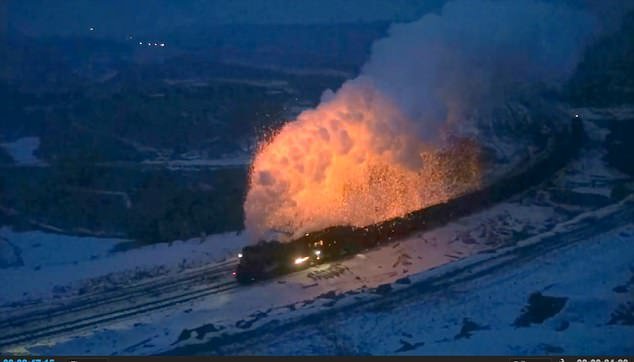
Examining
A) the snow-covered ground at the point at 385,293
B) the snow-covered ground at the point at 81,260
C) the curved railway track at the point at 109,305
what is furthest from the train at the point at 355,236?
the snow-covered ground at the point at 81,260

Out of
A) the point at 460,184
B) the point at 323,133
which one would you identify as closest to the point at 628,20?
the point at 460,184

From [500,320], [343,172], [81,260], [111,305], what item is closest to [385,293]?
[500,320]

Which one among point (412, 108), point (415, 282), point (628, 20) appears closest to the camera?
point (415, 282)

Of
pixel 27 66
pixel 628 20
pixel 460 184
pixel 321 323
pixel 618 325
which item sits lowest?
pixel 618 325

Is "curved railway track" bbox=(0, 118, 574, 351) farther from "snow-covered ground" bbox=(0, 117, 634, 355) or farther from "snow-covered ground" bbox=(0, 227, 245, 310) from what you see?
"snow-covered ground" bbox=(0, 227, 245, 310)

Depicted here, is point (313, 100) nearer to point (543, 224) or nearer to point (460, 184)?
point (460, 184)

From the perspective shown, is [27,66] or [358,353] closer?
[358,353]

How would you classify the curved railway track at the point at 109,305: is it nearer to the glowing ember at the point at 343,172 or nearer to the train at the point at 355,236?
the train at the point at 355,236

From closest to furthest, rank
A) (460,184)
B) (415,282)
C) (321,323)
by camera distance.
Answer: (321,323) → (415,282) → (460,184)
